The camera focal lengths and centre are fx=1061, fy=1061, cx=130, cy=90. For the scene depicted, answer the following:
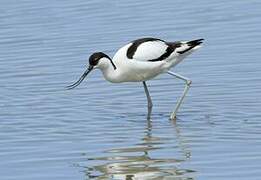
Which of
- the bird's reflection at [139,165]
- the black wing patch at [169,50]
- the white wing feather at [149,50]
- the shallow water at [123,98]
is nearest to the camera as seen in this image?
the bird's reflection at [139,165]

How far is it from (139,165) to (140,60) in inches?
107

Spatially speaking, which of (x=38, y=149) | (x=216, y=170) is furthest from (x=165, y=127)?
(x=216, y=170)

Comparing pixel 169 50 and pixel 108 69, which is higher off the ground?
pixel 169 50

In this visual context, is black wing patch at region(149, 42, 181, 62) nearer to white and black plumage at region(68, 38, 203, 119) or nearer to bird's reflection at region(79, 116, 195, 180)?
white and black plumage at region(68, 38, 203, 119)

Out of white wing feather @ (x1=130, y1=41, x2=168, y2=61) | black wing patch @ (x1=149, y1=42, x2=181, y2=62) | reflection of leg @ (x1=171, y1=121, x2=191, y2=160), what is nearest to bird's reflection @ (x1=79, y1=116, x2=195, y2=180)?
reflection of leg @ (x1=171, y1=121, x2=191, y2=160)

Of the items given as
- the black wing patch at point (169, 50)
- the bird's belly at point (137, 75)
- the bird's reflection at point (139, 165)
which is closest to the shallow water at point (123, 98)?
the bird's reflection at point (139, 165)

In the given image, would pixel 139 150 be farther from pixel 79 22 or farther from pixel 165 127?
pixel 79 22

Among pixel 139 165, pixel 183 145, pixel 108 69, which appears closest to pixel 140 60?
pixel 108 69

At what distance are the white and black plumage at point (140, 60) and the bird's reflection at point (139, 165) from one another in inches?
64.4

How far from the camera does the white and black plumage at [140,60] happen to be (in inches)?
467

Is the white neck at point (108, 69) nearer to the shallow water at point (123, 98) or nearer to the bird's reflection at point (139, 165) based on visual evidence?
the shallow water at point (123, 98)

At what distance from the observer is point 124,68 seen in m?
11.9

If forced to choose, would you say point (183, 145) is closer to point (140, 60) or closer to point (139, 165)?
point (139, 165)

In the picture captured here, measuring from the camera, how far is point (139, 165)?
9.47 meters
